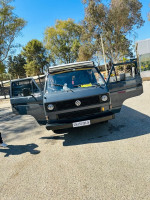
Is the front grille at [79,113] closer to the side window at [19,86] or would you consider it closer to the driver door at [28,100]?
the driver door at [28,100]

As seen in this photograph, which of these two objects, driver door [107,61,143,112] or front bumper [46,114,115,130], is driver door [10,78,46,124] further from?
driver door [107,61,143,112]

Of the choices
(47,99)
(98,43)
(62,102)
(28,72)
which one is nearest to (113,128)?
(62,102)

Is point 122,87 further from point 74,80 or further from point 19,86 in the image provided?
point 19,86

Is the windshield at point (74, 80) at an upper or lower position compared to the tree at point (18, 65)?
lower

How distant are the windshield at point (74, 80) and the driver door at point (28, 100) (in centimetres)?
51

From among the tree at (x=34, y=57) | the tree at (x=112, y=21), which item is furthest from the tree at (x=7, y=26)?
the tree at (x=34, y=57)

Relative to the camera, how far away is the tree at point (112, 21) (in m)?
26.5

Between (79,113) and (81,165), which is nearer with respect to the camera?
(81,165)

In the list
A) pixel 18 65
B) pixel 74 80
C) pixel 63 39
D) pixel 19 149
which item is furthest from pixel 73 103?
pixel 18 65

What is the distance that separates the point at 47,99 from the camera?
4383mm

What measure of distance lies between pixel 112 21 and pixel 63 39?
942 inches

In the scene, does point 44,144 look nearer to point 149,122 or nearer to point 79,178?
point 79,178

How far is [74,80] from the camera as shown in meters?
5.07

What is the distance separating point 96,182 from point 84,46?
33337 millimetres
